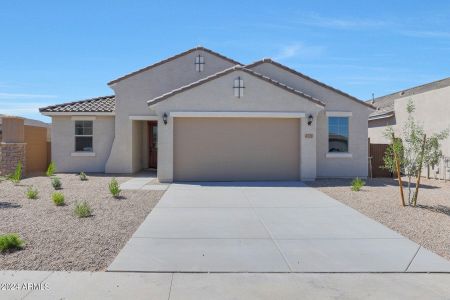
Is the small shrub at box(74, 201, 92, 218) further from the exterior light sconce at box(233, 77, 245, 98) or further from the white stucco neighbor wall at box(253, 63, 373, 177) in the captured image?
the white stucco neighbor wall at box(253, 63, 373, 177)

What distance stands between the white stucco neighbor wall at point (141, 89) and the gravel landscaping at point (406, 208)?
812 centimetres

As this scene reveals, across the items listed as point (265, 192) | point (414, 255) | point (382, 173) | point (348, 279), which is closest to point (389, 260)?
point (414, 255)

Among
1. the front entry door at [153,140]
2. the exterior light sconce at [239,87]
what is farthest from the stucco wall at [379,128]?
the front entry door at [153,140]

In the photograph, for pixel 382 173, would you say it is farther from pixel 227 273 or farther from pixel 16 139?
pixel 16 139

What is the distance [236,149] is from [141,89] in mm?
6310

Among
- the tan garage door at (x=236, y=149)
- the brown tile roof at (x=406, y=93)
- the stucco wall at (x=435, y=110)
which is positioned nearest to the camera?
the tan garage door at (x=236, y=149)

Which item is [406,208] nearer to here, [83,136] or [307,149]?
[307,149]

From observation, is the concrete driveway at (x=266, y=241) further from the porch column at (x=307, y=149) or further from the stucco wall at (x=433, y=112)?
the stucco wall at (x=433, y=112)

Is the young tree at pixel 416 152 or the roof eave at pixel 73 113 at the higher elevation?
the roof eave at pixel 73 113

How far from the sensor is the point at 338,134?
17359mm

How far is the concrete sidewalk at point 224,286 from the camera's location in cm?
475

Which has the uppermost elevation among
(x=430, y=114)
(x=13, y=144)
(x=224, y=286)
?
(x=430, y=114)

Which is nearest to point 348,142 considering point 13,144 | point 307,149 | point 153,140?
point 307,149

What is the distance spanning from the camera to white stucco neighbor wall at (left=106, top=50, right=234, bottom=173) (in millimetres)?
19031
